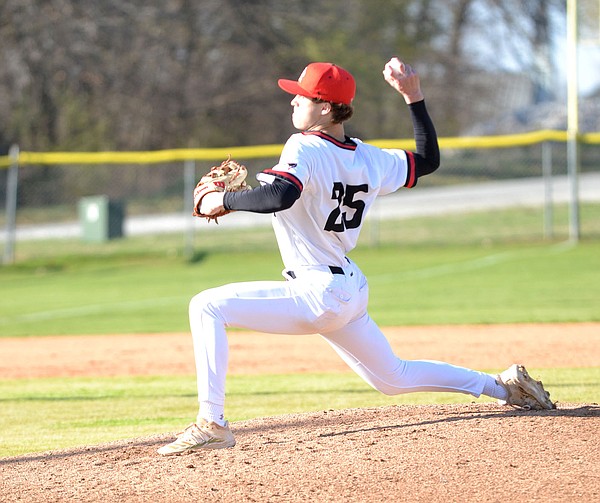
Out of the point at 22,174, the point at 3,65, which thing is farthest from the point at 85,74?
the point at 22,174

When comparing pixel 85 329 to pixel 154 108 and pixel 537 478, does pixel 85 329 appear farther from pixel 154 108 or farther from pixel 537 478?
pixel 154 108

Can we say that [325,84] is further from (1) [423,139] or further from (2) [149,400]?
(2) [149,400]

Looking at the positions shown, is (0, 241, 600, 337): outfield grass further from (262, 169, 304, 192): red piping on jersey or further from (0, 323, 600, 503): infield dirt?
(262, 169, 304, 192): red piping on jersey

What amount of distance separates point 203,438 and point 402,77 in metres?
1.89

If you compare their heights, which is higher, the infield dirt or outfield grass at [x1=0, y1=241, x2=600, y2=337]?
the infield dirt

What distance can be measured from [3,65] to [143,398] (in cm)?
2066

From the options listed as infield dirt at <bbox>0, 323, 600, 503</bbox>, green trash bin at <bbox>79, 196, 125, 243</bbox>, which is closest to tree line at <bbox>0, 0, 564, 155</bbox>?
green trash bin at <bbox>79, 196, 125, 243</bbox>

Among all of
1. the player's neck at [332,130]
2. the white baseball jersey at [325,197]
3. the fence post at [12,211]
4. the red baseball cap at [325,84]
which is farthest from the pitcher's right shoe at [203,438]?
the fence post at [12,211]

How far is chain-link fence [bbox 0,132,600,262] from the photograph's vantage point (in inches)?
727

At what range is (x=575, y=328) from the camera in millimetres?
10344

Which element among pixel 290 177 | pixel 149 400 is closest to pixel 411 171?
pixel 290 177

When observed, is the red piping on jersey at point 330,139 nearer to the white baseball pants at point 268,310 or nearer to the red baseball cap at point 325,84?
the red baseball cap at point 325,84

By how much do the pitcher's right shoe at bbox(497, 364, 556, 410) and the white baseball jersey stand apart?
1.23 m

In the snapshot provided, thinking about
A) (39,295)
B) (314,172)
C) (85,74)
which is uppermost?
(85,74)
